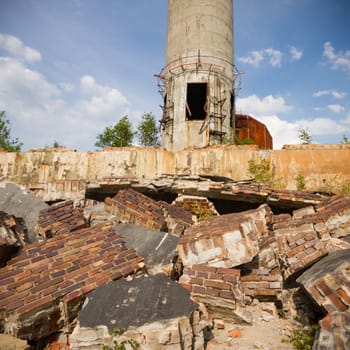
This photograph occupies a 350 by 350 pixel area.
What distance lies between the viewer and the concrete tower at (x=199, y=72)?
13.5 meters

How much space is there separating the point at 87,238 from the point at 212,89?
11.6 metres

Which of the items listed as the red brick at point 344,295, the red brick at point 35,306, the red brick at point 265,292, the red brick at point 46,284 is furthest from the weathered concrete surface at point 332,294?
the red brick at point 46,284

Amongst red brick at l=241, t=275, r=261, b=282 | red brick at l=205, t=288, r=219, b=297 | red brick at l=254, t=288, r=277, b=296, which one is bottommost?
red brick at l=254, t=288, r=277, b=296

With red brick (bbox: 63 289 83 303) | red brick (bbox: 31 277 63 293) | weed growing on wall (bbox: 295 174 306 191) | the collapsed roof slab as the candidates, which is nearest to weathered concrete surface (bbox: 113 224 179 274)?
red brick (bbox: 63 289 83 303)

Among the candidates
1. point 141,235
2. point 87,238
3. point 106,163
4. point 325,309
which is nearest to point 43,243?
point 87,238

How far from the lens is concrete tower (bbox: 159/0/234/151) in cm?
1348

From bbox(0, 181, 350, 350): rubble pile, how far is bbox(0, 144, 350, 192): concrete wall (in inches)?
108

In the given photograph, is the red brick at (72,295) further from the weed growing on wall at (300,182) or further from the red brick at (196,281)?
the weed growing on wall at (300,182)

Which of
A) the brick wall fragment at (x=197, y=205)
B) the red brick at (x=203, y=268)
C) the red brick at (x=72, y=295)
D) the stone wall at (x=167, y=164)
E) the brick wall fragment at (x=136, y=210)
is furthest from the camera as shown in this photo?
the stone wall at (x=167, y=164)

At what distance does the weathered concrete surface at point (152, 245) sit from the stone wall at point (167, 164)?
276 cm

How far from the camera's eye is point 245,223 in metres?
3.66

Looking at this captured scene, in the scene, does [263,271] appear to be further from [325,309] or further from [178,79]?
[178,79]

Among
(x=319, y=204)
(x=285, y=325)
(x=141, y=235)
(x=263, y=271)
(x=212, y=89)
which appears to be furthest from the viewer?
(x=212, y=89)

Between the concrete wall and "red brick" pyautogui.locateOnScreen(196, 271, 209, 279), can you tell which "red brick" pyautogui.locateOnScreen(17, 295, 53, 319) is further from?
the concrete wall
